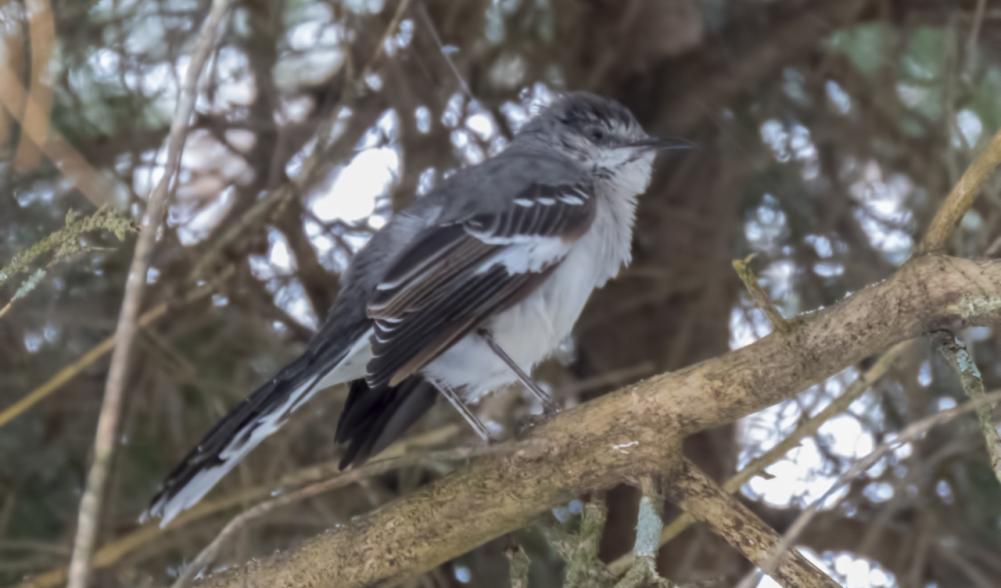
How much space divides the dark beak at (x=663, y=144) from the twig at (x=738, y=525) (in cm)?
150

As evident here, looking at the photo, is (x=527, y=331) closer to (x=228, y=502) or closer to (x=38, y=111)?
(x=228, y=502)

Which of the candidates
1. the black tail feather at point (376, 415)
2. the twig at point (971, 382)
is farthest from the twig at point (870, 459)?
the black tail feather at point (376, 415)

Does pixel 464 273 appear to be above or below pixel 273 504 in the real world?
above

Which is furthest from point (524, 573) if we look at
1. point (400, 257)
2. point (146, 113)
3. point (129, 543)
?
point (146, 113)

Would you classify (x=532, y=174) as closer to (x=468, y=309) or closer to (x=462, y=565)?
(x=468, y=309)

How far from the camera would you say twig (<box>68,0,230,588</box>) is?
1437 millimetres

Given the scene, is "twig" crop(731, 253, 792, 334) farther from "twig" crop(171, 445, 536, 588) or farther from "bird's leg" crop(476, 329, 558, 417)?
"bird's leg" crop(476, 329, 558, 417)

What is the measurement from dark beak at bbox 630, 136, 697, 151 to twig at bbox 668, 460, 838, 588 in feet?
4.92

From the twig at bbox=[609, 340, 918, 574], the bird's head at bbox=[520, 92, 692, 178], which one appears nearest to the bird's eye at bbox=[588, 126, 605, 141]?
the bird's head at bbox=[520, 92, 692, 178]

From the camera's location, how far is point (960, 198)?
2.14 m

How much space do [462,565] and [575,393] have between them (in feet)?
2.10

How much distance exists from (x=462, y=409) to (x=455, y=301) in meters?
0.30

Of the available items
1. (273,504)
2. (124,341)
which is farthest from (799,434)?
(124,341)

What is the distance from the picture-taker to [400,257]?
10.6ft
